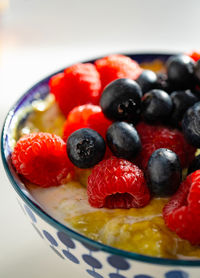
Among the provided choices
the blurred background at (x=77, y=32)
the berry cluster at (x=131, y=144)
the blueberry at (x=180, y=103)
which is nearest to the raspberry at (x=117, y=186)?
the berry cluster at (x=131, y=144)

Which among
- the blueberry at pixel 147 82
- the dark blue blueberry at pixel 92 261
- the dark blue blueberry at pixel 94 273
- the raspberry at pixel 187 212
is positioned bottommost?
the dark blue blueberry at pixel 94 273

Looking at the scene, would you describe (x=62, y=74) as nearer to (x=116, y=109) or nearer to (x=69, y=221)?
(x=116, y=109)

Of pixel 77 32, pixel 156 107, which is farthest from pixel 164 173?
pixel 77 32

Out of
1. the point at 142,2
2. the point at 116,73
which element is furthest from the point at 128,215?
the point at 142,2

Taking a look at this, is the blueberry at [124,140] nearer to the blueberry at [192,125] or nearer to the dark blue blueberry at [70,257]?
the blueberry at [192,125]

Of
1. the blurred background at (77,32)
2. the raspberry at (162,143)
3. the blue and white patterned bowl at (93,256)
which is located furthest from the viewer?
the blurred background at (77,32)

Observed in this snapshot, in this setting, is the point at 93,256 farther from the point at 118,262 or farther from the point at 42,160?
the point at 42,160
